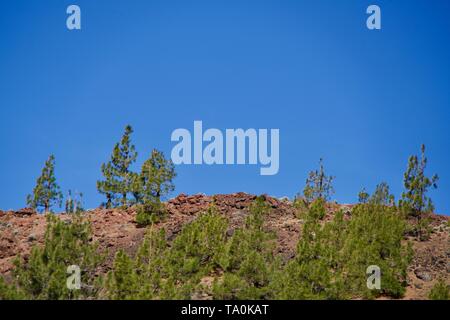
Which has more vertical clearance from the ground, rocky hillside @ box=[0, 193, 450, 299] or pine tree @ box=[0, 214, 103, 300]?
rocky hillside @ box=[0, 193, 450, 299]

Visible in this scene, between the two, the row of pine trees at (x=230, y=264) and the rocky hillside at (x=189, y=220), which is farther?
the rocky hillside at (x=189, y=220)

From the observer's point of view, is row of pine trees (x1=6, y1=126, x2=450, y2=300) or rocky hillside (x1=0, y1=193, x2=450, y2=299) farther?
rocky hillside (x1=0, y1=193, x2=450, y2=299)

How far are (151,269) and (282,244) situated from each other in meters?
10.7

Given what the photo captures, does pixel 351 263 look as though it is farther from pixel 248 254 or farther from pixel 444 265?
pixel 444 265

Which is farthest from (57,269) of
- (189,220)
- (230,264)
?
(189,220)

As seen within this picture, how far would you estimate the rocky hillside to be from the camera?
118 ft

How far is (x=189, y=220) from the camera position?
41000 mm

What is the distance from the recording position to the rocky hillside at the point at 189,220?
36.0m

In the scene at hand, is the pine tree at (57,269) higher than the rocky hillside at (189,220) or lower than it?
lower

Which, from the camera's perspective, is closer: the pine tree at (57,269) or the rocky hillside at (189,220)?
the pine tree at (57,269)

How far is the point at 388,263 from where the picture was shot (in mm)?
33344
